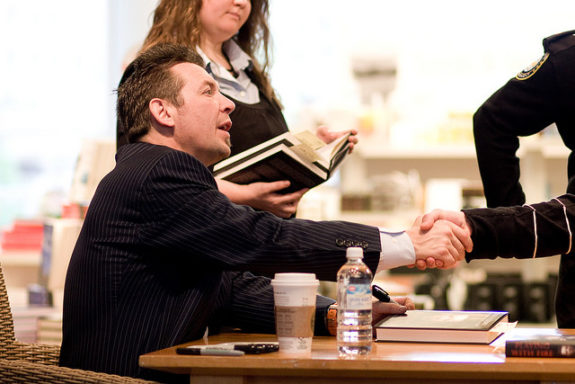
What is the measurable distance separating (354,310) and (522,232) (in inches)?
17.6

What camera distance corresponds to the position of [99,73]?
23.7 feet

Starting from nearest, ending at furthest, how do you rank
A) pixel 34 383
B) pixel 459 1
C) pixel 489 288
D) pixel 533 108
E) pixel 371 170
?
pixel 34 383 → pixel 533 108 → pixel 489 288 → pixel 371 170 → pixel 459 1

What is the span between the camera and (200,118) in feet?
5.49

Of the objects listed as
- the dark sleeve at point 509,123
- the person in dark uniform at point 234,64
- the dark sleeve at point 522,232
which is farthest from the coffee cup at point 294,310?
the dark sleeve at point 509,123

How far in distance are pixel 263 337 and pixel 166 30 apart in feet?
3.35

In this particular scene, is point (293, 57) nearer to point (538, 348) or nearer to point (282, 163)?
point (282, 163)

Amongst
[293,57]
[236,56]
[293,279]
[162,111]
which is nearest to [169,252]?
[293,279]

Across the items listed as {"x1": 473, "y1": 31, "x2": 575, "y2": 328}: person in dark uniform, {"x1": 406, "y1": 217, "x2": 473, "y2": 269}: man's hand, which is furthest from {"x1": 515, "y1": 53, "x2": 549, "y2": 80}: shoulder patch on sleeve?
{"x1": 406, "y1": 217, "x2": 473, "y2": 269}: man's hand

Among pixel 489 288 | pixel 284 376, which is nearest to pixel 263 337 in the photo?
pixel 284 376

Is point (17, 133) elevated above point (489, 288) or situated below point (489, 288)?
above

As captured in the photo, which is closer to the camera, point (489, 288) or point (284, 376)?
point (284, 376)

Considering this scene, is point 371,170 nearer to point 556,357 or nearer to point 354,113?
point 354,113

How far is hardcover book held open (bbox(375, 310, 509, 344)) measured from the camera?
1372 mm

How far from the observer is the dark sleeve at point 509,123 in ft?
6.15
